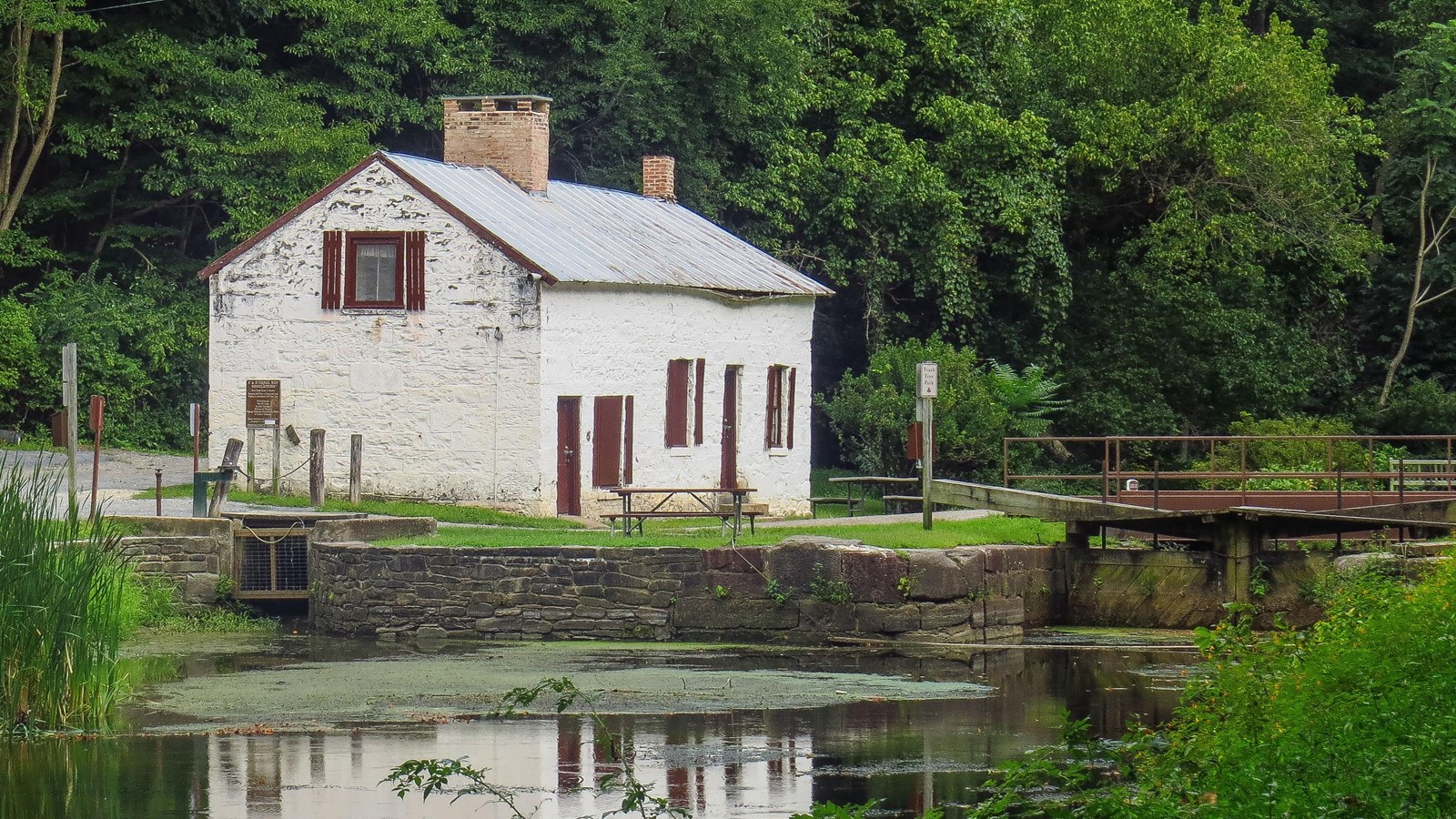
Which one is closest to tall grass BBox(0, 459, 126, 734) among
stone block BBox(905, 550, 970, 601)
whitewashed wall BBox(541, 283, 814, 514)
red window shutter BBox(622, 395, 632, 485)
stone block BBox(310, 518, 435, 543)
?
stone block BBox(310, 518, 435, 543)

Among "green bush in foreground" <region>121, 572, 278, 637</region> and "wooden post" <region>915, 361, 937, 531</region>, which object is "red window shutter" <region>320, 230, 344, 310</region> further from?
"wooden post" <region>915, 361, 937, 531</region>

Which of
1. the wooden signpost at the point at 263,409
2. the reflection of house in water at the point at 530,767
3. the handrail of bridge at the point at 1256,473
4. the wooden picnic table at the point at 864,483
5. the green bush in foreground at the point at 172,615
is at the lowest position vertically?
the reflection of house in water at the point at 530,767

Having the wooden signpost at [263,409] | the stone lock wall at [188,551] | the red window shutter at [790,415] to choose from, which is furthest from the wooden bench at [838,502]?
the stone lock wall at [188,551]

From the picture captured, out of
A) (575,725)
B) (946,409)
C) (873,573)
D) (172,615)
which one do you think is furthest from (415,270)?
(575,725)

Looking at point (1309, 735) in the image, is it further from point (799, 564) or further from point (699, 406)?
point (699, 406)

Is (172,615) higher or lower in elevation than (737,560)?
lower

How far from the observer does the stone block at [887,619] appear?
79.6 ft

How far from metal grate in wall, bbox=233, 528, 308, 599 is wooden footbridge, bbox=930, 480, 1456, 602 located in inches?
329

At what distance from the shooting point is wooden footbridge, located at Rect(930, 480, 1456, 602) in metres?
26.3

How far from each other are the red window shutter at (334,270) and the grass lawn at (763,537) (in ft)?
15.9

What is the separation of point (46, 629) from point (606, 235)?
17.6m

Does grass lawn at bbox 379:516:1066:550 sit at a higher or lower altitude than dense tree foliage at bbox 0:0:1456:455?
lower

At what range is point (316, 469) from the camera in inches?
1179

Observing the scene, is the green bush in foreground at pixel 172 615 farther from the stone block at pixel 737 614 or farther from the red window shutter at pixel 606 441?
the red window shutter at pixel 606 441
